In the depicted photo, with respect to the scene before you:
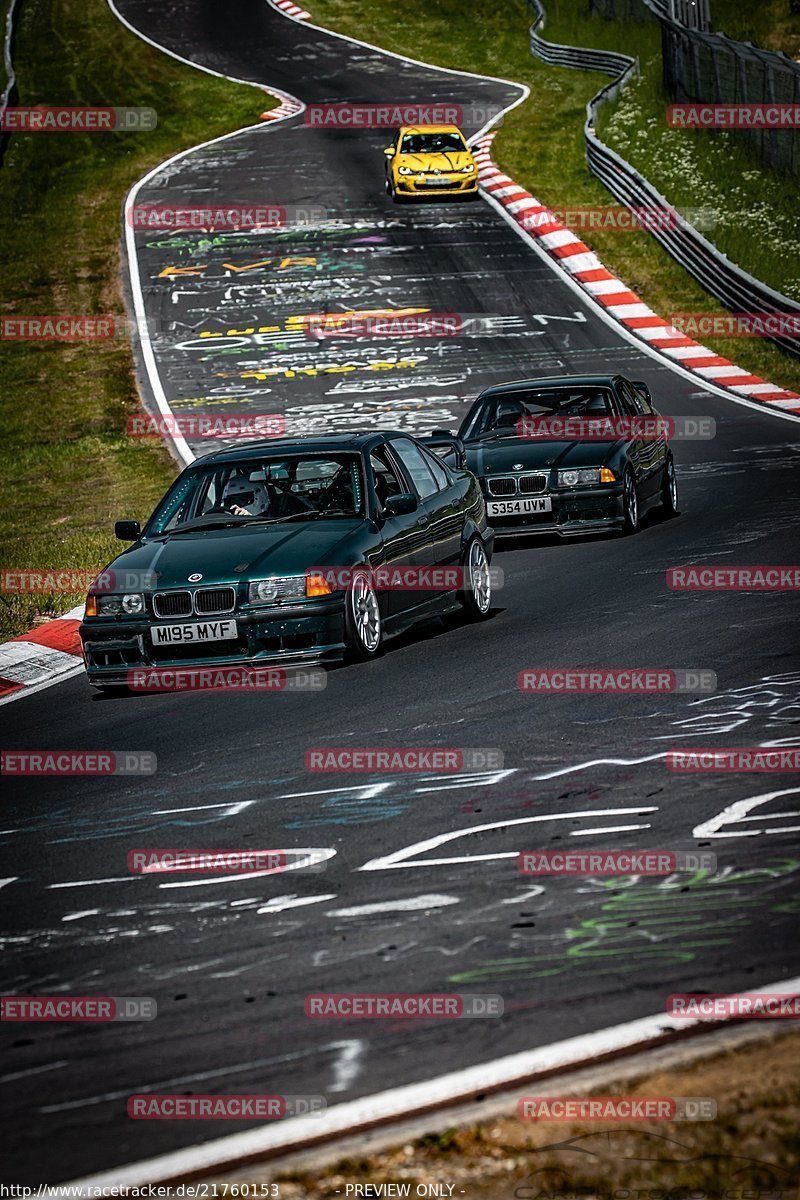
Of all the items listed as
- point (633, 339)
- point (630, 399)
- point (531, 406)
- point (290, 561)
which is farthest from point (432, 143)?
point (290, 561)

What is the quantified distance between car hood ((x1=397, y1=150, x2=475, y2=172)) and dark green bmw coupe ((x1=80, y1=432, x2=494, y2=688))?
2397cm

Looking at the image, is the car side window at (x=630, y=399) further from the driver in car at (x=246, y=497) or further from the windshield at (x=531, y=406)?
the driver in car at (x=246, y=497)

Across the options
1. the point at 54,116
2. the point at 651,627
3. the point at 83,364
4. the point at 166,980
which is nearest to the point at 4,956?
the point at 166,980

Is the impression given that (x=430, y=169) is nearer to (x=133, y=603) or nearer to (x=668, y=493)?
(x=668, y=493)

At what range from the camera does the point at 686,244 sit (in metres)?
28.8

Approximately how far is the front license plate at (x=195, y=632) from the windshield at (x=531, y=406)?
20.4 feet

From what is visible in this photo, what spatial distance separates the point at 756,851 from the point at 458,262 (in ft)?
83.9

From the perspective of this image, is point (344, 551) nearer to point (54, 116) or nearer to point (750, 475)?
point (750, 475)

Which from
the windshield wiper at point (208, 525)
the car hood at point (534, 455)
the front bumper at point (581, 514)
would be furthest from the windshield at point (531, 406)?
the windshield wiper at point (208, 525)

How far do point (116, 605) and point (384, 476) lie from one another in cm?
209

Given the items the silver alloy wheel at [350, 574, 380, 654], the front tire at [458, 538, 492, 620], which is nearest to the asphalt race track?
the silver alloy wheel at [350, 574, 380, 654]

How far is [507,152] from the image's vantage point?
38688 millimetres

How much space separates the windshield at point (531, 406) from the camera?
606 inches

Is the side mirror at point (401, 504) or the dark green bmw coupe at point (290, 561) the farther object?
the side mirror at point (401, 504)
